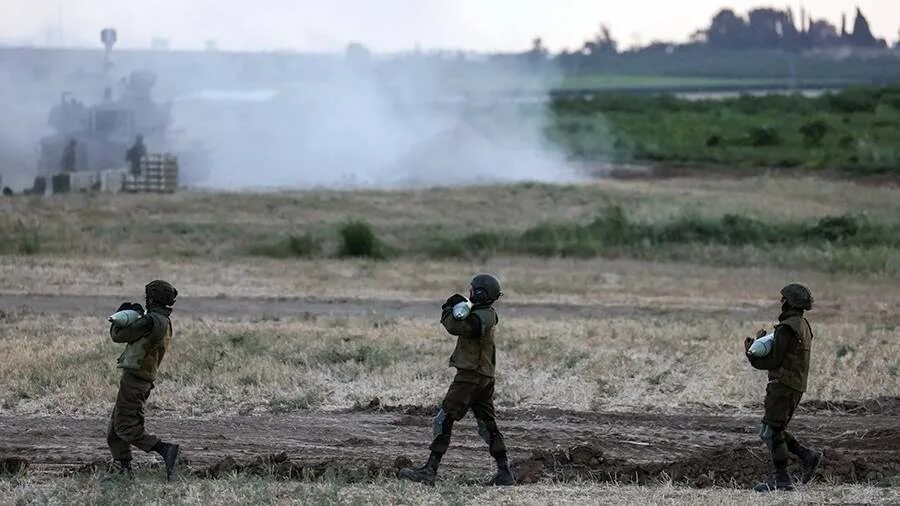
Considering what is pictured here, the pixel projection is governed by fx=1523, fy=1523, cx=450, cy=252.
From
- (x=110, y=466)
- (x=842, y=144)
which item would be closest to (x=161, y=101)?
(x=842, y=144)

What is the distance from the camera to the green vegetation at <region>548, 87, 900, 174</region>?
52.2 metres

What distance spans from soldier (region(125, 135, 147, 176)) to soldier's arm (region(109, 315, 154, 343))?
30392mm

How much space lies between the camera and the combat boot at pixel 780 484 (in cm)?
1038

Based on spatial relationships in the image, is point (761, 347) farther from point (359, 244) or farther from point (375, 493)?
point (359, 244)

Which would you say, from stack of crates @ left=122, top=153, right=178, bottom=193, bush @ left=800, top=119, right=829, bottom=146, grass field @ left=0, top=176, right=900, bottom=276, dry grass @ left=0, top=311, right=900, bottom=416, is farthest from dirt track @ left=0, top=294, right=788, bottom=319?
bush @ left=800, top=119, right=829, bottom=146

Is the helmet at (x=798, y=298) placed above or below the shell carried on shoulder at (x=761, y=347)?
above

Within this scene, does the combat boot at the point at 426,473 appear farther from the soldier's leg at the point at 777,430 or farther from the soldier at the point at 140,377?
the soldier's leg at the point at 777,430

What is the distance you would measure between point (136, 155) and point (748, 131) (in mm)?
29447

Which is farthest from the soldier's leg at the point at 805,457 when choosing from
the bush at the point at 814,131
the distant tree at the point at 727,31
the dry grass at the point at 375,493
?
the distant tree at the point at 727,31

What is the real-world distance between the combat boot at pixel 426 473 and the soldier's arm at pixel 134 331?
2.01 m

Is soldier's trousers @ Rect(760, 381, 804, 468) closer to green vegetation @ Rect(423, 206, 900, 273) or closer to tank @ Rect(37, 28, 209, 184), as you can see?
green vegetation @ Rect(423, 206, 900, 273)

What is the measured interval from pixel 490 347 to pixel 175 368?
16.3ft

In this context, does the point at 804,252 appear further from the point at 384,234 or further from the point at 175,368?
the point at 175,368

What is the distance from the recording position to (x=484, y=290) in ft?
34.2
